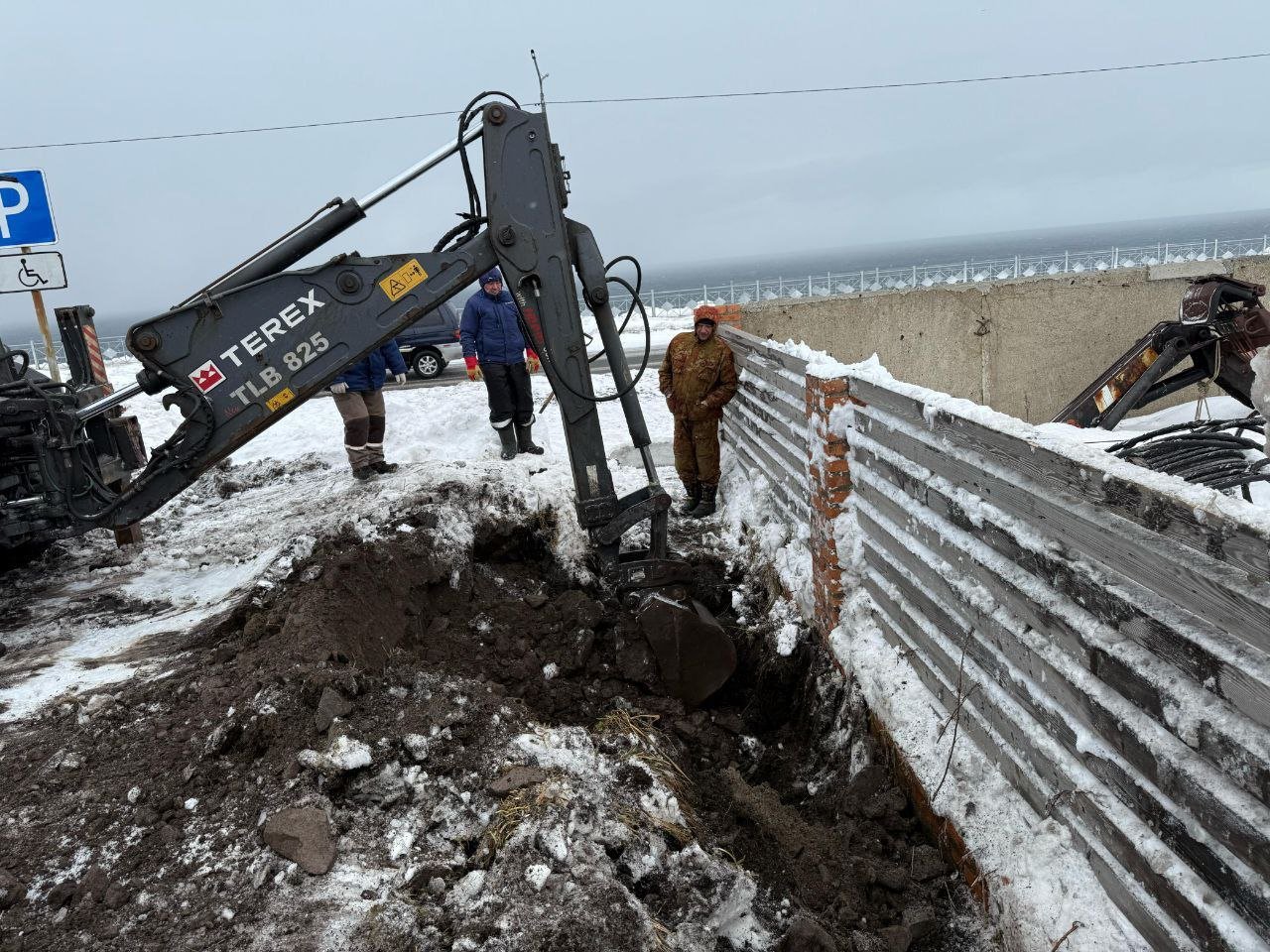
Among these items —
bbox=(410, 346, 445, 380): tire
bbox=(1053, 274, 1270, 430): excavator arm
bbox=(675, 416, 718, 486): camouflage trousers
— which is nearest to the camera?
bbox=(675, 416, 718, 486): camouflage trousers

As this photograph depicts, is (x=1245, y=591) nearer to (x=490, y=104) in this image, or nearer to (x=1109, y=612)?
(x=1109, y=612)

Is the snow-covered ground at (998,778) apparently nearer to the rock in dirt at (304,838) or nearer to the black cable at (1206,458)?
the black cable at (1206,458)

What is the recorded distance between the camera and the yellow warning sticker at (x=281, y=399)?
4637mm

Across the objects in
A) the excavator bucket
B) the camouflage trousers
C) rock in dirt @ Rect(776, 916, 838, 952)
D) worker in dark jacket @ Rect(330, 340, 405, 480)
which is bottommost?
rock in dirt @ Rect(776, 916, 838, 952)

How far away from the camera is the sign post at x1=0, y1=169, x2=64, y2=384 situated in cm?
814

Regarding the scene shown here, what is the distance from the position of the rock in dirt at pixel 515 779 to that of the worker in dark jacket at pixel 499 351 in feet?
16.6

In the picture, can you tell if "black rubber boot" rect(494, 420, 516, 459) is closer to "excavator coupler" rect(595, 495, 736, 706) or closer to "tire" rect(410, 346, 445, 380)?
"excavator coupler" rect(595, 495, 736, 706)

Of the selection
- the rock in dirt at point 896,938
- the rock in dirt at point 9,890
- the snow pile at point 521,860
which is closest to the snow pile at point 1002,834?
the rock in dirt at point 896,938

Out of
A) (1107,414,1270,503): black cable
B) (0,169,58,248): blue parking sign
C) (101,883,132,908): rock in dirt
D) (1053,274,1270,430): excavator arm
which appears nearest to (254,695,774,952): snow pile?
(101,883,132,908): rock in dirt

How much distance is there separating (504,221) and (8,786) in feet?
11.3

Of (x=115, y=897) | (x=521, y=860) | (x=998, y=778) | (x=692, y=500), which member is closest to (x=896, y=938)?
(x=998, y=778)

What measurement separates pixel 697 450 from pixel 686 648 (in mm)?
2739

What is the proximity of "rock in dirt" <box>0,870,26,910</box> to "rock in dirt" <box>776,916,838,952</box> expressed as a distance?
263cm

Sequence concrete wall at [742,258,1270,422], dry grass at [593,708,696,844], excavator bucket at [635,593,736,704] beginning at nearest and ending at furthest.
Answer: dry grass at [593,708,696,844]
excavator bucket at [635,593,736,704]
concrete wall at [742,258,1270,422]
